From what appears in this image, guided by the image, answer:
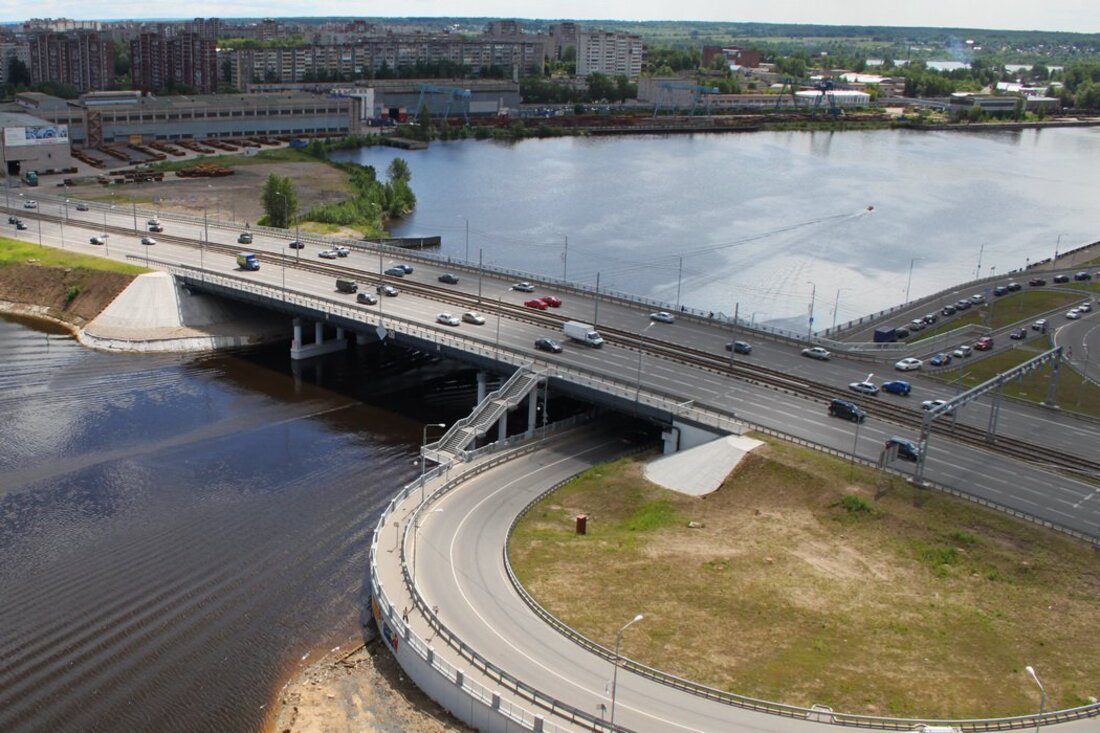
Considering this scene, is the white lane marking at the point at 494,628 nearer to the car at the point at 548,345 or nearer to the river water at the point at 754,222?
the car at the point at 548,345

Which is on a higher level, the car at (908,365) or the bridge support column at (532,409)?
the car at (908,365)

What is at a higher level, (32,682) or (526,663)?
(526,663)

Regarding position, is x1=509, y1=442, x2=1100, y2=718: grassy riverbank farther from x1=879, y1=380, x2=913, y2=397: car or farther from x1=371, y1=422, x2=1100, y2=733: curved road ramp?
x1=879, y1=380, x2=913, y2=397: car

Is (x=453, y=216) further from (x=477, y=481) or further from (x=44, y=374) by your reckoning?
(x=477, y=481)

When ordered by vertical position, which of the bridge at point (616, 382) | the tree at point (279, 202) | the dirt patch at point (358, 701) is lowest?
the dirt patch at point (358, 701)

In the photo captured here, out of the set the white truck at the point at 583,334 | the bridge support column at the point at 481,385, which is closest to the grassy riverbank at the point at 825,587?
the bridge support column at the point at 481,385

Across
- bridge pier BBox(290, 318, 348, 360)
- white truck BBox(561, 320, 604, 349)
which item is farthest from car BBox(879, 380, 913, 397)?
bridge pier BBox(290, 318, 348, 360)

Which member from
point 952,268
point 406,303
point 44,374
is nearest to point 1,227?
point 44,374
